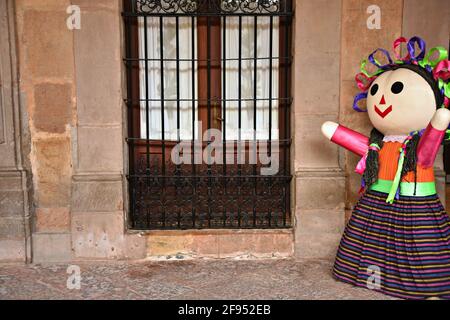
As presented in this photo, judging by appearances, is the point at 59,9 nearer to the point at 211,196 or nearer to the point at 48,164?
the point at 48,164

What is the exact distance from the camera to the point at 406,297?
3986mm

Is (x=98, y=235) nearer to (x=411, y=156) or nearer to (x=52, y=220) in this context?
(x=52, y=220)

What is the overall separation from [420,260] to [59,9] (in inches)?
151

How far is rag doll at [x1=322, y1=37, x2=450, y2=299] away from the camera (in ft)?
12.7

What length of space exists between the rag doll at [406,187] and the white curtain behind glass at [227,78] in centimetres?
126

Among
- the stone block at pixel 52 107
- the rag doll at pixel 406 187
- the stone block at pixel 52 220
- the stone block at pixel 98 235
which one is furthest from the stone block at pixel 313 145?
the stone block at pixel 52 220

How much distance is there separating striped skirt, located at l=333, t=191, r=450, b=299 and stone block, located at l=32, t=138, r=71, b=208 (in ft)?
9.09

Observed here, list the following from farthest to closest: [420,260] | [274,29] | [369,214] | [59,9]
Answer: [274,29] → [59,9] → [369,214] → [420,260]

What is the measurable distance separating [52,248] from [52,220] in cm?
27

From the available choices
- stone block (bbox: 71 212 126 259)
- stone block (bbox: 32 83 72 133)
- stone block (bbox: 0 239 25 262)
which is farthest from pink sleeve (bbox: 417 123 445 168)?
stone block (bbox: 0 239 25 262)

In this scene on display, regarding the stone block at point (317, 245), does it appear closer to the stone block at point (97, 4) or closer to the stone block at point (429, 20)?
the stone block at point (429, 20)

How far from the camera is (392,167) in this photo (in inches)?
160

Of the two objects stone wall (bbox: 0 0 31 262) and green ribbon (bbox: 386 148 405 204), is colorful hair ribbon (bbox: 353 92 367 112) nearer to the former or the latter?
green ribbon (bbox: 386 148 405 204)
